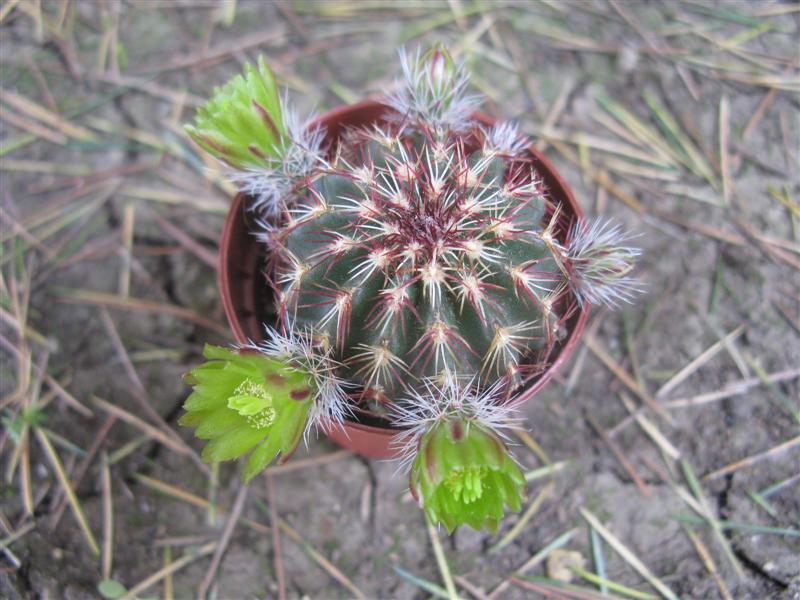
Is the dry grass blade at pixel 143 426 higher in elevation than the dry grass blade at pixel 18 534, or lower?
higher

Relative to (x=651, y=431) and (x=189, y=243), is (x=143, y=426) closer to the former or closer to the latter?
(x=189, y=243)

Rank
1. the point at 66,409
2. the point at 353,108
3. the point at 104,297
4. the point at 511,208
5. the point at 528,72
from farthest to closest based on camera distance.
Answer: the point at 528,72 → the point at 104,297 → the point at 66,409 → the point at 353,108 → the point at 511,208

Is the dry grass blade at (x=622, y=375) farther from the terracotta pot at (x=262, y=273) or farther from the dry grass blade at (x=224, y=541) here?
the dry grass blade at (x=224, y=541)

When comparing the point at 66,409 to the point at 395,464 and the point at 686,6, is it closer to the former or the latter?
the point at 395,464

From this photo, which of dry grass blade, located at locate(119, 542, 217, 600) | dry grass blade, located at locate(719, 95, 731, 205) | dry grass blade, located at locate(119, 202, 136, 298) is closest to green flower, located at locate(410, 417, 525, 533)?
dry grass blade, located at locate(119, 542, 217, 600)

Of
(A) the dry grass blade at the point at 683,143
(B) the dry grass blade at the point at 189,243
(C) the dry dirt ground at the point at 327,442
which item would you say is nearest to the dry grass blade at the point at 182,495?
(C) the dry dirt ground at the point at 327,442

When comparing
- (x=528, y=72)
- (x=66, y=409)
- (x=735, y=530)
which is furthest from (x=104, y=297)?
(x=735, y=530)
